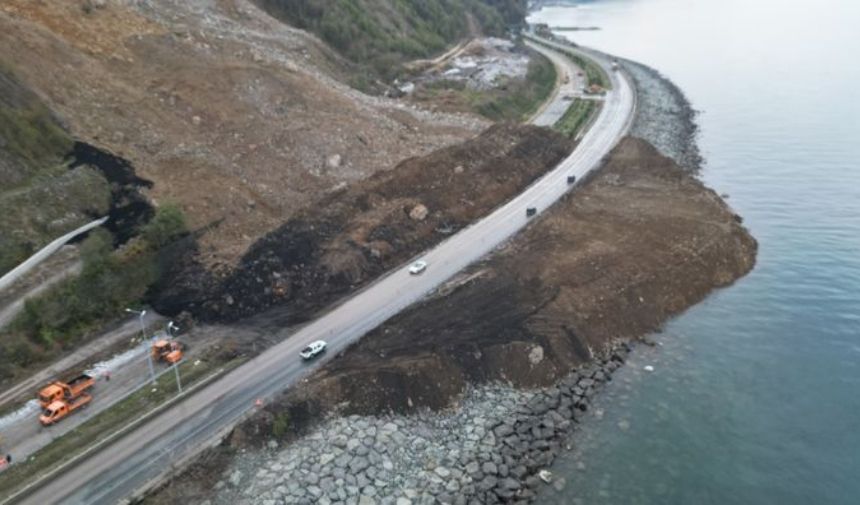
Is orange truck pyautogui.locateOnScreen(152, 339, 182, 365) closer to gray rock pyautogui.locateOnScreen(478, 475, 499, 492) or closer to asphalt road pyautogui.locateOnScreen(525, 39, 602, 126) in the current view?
gray rock pyautogui.locateOnScreen(478, 475, 499, 492)

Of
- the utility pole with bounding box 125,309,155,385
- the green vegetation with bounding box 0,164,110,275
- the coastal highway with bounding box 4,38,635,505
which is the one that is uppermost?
the green vegetation with bounding box 0,164,110,275

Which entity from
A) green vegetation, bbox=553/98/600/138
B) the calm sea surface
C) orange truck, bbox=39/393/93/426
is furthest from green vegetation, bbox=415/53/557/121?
orange truck, bbox=39/393/93/426

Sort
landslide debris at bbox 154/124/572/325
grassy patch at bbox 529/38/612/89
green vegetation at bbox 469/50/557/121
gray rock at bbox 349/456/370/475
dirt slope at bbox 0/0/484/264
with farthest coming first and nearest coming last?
grassy patch at bbox 529/38/612/89 → green vegetation at bbox 469/50/557/121 → dirt slope at bbox 0/0/484/264 → landslide debris at bbox 154/124/572/325 → gray rock at bbox 349/456/370/475

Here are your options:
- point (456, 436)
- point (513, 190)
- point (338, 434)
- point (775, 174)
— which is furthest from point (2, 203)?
point (775, 174)

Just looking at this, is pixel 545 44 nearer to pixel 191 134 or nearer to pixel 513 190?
pixel 513 190

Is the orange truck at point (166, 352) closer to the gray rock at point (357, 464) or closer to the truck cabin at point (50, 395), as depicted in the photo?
the truck cabin at point (50, 395)
